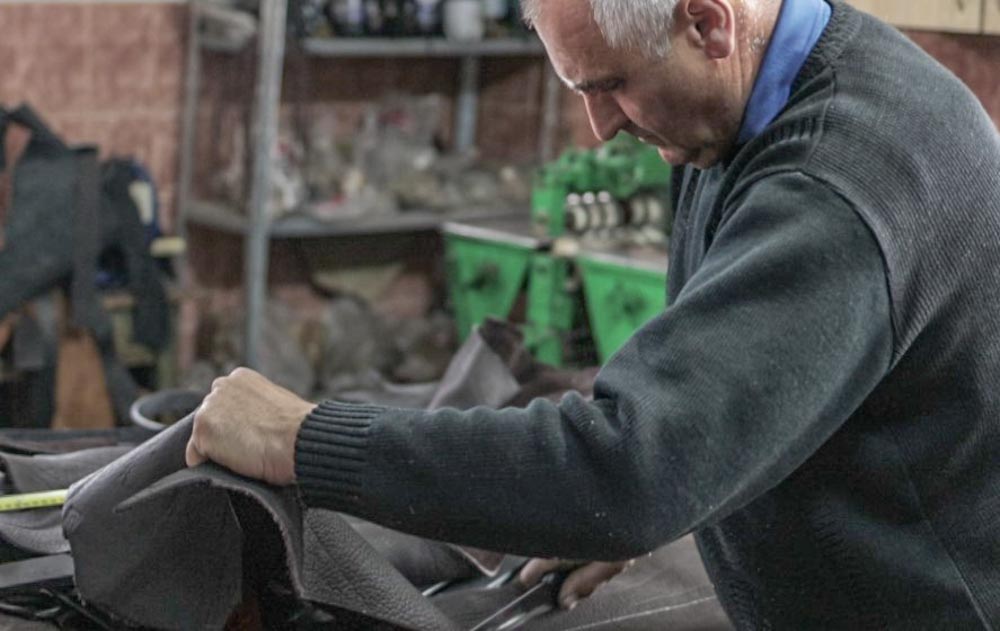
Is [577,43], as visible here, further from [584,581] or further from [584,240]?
[584,240]

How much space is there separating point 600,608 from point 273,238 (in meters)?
3.23

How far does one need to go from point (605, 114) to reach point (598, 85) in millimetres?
56

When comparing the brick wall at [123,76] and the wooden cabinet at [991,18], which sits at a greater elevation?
the wooden cabinet at [991,18]

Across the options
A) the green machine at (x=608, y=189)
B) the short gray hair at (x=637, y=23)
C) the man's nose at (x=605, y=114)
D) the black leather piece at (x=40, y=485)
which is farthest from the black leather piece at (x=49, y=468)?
the green machine at (x=608, y=189)

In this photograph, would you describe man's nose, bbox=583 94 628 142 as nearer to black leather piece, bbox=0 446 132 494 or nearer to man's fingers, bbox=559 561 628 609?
man's fingers, bbox=559 561 628 609

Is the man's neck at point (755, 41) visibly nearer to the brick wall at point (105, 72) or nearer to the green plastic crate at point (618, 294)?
the green plastic crate at point (618, 294)

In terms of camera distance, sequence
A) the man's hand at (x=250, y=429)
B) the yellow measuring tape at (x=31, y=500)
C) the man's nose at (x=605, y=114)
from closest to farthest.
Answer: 1. the man's hand at (x=250, y=429)
2. the man's nose at (x=605, y=114)
3. the yellow measuring tape at (x=31, y=500)

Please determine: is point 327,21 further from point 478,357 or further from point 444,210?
point 478,357

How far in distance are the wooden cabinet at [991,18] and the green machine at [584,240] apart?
55.4 inches

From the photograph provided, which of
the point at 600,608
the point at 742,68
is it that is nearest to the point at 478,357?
the point at 600,608

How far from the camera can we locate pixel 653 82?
1484 mm

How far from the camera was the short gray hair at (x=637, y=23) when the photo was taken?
1422 mm

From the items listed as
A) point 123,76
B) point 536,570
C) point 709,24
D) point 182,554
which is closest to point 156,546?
point 182,554

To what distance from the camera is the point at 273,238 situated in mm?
4852
